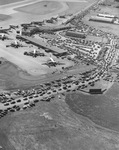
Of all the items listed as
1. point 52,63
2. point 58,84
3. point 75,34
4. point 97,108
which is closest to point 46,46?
point 52,63

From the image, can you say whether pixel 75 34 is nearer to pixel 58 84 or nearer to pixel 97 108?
pixel 58 84

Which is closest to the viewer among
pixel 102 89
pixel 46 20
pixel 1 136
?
pixel 1 136

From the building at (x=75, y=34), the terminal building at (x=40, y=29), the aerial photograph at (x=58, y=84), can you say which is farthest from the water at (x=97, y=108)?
the terminal building at (x=40, y=29)

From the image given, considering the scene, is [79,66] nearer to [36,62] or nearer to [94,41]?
[36,62]

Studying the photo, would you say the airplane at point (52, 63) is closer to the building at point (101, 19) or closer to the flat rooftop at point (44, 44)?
the flat rooftop at point (44, 44)

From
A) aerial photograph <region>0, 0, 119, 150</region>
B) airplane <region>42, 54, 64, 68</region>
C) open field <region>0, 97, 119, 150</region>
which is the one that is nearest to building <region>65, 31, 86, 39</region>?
aerial photograph <region>0, 0, 119, 150</region>

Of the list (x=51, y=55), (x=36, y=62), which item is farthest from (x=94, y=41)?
(x=36, y=62)

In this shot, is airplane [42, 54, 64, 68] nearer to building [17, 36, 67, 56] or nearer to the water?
building [17, 36, 67, 56]
